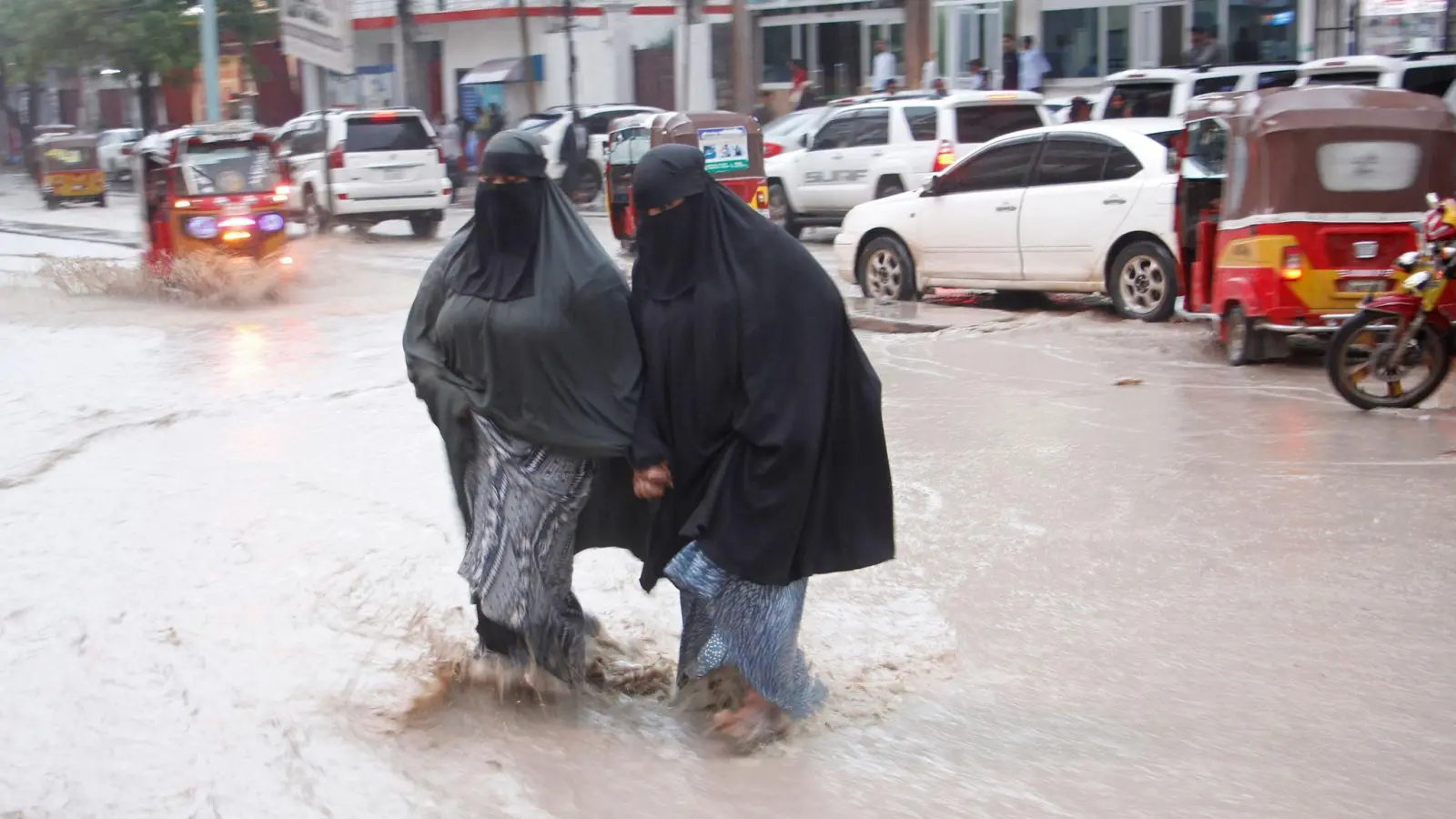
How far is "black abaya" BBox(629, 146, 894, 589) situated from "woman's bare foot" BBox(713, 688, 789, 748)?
0.44 m

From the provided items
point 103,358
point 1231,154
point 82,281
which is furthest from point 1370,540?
point 82,281

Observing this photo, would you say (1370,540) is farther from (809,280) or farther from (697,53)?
(697,53)

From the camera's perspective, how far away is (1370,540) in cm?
659

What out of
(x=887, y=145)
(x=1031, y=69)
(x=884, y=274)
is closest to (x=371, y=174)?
(x=887, y=145)

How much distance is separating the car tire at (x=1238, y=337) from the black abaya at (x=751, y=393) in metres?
6.59

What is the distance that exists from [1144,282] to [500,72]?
96.0 ft

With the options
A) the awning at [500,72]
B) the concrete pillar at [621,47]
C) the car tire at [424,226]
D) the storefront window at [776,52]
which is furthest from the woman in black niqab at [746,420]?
the concrete pillar at [621,47]

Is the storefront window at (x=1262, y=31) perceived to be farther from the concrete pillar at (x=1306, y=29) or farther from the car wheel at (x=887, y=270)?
the car wheel at (x=887, y=270)

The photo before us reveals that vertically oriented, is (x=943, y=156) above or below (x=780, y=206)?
above

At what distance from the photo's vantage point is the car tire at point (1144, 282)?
40.2 ft

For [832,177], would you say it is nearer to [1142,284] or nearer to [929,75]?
[1142,284]

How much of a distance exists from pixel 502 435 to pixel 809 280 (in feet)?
3.09

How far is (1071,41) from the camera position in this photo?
93.9ft

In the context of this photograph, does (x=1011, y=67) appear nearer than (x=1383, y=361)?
No
